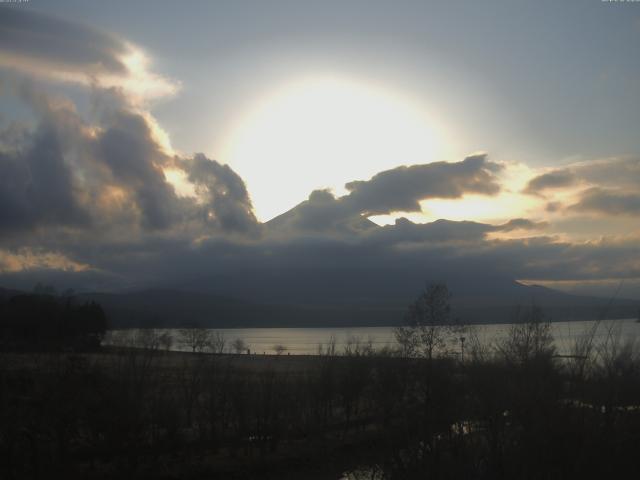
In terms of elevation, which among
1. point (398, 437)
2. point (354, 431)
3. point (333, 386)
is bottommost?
point (354, 431)

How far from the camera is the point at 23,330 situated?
229 feet

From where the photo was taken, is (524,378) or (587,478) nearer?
(587,478)

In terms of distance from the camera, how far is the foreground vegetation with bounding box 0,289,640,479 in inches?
357

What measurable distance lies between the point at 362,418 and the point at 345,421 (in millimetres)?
1169

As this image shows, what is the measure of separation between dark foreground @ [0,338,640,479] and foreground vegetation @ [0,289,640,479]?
0.04m

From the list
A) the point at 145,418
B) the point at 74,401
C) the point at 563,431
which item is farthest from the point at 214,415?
the point at 563,431

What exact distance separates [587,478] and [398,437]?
299 cm

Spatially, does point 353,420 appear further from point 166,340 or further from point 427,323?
point 166,340

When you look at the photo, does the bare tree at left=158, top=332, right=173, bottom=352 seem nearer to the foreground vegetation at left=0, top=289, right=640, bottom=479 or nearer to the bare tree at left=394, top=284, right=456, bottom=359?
the foreground vegetation at left=0, top=289, right=640, bottom=479

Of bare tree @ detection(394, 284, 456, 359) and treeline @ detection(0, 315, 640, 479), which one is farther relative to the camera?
bare tree @ detection(394, 284, 456, 359)

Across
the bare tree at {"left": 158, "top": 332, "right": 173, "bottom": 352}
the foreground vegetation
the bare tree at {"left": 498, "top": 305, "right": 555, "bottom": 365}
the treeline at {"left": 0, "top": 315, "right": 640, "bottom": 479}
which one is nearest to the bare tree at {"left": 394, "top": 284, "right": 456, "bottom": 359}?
the foreground vegetation

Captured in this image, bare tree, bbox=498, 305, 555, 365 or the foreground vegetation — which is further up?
bare tree, bbox=498, 305, 555, 365

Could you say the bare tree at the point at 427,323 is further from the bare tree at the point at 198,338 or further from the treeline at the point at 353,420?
the bare tree at the point at 198,338

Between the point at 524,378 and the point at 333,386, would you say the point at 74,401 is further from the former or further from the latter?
the point at 333,386
